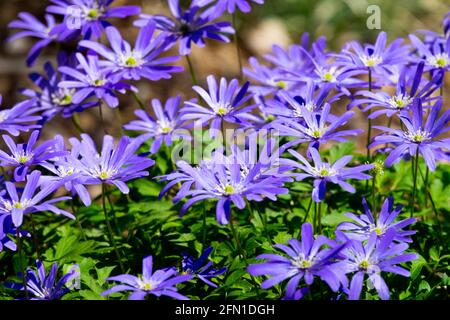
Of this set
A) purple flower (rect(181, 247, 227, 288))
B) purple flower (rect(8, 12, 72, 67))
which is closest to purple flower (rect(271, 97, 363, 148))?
purple flower (rect(181, 247, 227, 288))

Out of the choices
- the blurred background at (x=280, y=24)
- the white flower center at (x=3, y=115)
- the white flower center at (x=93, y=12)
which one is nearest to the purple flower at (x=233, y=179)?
the white flower center at (x=3, y=115)

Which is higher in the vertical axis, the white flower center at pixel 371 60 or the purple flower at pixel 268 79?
the purple flower at pixel 268 79

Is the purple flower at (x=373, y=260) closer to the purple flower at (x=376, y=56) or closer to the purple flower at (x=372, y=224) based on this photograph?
the purple flower at (x=372, y=224)

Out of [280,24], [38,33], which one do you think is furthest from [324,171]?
[280,24]

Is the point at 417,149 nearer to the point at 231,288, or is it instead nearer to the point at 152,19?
the point at 231,288

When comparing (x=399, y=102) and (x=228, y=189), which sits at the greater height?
(x=399, y=102)

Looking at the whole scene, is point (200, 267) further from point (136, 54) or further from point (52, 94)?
point (52, 94)
